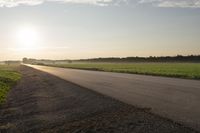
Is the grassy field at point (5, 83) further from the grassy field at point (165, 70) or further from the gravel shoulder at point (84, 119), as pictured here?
the grassy field at point (165, 70)

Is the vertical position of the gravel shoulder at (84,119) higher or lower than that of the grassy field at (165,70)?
lower

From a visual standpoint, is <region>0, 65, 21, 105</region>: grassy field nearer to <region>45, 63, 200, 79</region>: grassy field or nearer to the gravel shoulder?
the gravel shoulder

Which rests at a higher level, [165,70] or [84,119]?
[165,70]

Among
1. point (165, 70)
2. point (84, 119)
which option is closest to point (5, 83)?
point (84, 119)

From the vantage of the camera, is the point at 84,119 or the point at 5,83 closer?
the point at 84,119

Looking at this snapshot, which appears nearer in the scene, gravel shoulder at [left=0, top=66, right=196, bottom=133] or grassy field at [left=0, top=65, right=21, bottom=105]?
gravel shoulder at [left=0, top=66, right=196, bottom=133]

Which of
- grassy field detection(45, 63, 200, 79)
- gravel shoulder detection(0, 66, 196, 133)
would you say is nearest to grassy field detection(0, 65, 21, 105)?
gravel shoulder detection(0, 66, 196, 133)

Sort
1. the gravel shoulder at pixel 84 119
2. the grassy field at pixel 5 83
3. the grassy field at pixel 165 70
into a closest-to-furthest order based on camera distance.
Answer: the gravel shoulder at pixel 84 119 < the grassy field at pixel 5 83 < the grassy field at pixel 165 70

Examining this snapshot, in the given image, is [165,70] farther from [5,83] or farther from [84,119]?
[84,119]

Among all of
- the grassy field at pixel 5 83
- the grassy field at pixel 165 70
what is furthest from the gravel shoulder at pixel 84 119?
the grassy field at pixel 165 70

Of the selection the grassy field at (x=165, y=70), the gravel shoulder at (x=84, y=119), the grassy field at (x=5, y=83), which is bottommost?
the grassy field at (x=5, y=83)

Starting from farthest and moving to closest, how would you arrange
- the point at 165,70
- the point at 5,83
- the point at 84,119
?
the point at 165,70
the point at 5,83
the point at 84,119

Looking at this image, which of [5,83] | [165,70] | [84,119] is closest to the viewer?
[84,119]

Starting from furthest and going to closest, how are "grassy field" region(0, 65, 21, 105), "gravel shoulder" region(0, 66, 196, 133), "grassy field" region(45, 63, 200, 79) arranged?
"grassy field" region(45, 63, 200, 79) < "grassy field" region(0, 65, 21, 105) < "gravel shoulder" region(0, 66, 196, 133)
